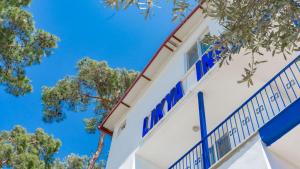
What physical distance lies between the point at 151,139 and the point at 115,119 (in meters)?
5.73

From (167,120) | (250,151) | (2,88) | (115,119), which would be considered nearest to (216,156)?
(167,120)

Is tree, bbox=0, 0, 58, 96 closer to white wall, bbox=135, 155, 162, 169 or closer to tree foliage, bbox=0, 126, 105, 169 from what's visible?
tree foliage, bbox=0, 126, 105, 169

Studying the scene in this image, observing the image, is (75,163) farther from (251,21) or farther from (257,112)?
(251,21)

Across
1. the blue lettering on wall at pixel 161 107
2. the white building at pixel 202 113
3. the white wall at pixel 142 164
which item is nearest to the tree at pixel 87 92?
the white building at pixel 202 113

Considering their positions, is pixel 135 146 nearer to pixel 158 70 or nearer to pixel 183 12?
pixel 158 70

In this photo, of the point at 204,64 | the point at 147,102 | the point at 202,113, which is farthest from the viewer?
the point at 147,102

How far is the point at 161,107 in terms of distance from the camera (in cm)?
1324

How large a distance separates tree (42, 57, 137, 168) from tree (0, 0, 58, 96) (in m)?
6.49

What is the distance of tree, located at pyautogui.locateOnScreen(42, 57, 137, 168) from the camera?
23.5m

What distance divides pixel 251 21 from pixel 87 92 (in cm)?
2055

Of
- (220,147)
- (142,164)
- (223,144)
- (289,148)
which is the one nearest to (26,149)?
(142,164)

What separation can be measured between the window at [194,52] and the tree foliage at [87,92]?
1038 cm

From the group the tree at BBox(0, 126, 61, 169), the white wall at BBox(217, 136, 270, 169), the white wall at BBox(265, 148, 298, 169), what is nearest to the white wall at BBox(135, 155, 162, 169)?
the white wall at BBox(217, 136, 270, 169)

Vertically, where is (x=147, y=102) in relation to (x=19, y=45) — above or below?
below
